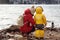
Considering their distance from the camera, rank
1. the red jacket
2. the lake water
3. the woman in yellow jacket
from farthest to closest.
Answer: the lake water, the red jacket, the woman in yellow jacket

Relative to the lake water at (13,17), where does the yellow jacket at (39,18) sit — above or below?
above

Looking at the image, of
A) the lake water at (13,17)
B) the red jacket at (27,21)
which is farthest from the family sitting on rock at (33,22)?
the lake water at (13,17)

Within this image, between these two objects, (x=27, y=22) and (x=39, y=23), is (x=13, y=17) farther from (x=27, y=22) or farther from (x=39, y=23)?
(x=39, y=23)

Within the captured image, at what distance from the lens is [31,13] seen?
1029cm

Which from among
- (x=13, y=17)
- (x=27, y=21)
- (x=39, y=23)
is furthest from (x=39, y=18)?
(x=13, y=17)

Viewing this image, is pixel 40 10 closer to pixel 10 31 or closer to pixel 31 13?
pixel 31 13

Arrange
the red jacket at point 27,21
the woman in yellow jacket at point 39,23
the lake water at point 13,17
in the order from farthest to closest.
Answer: the lake water at point 13,17
the red jacket at point 27,21
the woman in yellow jacket at point 39,23

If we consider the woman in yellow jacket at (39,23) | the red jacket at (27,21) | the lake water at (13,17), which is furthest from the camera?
the lake water at (13,17)

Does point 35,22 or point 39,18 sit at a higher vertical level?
point 39,18

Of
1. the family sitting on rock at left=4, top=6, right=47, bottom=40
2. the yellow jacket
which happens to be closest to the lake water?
the family sitting on rock at left=4, top=6, right=47, bottom=40

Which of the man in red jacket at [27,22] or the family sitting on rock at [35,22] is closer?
the family sitting on rock at [35,22]

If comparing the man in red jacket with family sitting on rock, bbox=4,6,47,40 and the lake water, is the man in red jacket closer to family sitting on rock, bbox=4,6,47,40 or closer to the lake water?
family sitting on rock, bbox=4,6,47,40

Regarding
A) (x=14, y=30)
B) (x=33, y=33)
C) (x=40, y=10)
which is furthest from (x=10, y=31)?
(x=40, y=10)

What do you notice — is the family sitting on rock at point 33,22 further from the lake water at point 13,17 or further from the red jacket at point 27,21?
the lake water at point 13,17
